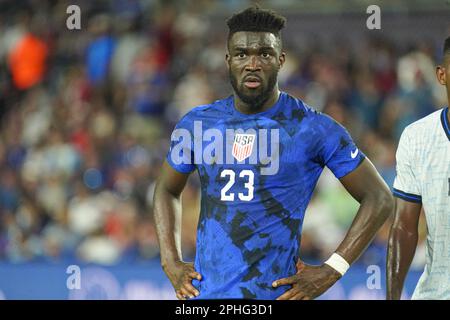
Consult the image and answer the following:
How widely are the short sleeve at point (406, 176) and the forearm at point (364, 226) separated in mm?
265

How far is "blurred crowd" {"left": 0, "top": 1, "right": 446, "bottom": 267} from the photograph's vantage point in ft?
35.5

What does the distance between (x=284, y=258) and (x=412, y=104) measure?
5873 mm

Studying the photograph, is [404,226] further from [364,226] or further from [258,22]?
[258,22]

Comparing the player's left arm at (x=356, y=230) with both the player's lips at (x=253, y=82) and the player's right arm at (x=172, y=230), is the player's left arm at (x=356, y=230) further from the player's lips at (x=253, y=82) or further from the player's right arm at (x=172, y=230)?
the player's lips at (x=253, y=82)

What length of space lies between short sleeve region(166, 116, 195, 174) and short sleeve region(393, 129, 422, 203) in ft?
4.07

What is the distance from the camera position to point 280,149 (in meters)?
5.79

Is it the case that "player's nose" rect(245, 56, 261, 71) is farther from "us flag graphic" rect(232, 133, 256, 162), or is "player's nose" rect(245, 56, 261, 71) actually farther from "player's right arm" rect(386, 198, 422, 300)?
"player's right arm" rect(386, 198, 422, 300)

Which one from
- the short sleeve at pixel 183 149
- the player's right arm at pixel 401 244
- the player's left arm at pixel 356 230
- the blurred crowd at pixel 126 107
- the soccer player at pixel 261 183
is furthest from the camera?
the blurred crowd at pixel 126 107

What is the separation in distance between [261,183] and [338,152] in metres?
0.48

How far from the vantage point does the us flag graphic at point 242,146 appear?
5848mm

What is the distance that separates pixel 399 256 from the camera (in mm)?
5891

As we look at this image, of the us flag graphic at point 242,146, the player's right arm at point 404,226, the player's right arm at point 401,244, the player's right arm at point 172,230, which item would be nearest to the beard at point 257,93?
the us flag graphic at point 242,146

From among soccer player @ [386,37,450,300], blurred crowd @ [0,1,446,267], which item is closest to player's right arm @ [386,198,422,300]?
soccer player @ [386,37,450,300]
